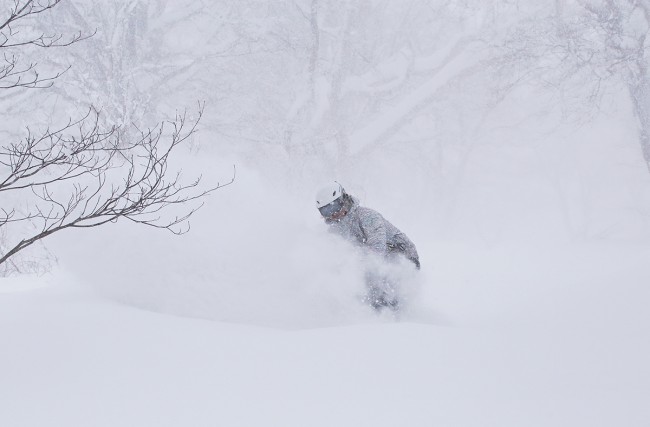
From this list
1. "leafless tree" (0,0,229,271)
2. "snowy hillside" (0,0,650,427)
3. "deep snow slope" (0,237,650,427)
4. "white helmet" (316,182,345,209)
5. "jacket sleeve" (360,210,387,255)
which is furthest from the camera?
"jacket sleeve" (360,210,387,255)

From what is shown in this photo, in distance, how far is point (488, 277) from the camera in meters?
10.6

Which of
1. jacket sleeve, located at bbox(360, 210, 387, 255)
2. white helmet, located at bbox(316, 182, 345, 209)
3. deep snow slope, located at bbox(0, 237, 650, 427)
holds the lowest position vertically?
deep snow slope, located at bbox(0, 237, 650, 427)

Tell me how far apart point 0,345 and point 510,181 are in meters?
37.5

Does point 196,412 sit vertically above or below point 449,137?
below

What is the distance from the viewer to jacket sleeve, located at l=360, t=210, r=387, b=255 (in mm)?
5188

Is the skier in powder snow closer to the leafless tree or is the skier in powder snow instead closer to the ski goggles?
the ski goggles

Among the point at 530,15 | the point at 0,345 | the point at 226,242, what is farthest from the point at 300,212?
the point at 530,15

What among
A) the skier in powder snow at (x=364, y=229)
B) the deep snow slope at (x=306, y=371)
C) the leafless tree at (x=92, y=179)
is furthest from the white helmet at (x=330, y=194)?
the deep snow slope at (x=306, y=371)

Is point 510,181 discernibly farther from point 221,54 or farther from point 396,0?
point 221,54

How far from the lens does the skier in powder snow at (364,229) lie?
16.8 feet

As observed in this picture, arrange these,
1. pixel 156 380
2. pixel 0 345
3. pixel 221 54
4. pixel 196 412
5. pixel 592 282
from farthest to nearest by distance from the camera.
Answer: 1. pixel 221 54
2. pixel 592 282
3. pixel 0 345
4. pixel 156 380
5. pixel 196 412

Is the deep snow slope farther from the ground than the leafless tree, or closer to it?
closer to it

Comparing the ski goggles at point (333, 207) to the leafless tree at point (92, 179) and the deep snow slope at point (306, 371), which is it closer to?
the leafless tree at point (92, 179)

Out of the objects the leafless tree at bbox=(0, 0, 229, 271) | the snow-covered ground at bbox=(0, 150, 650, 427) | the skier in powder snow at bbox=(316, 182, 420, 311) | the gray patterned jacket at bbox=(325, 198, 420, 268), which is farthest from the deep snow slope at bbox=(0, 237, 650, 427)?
the gray patterned jacket at bbox=(325, 198, 420, 268)
